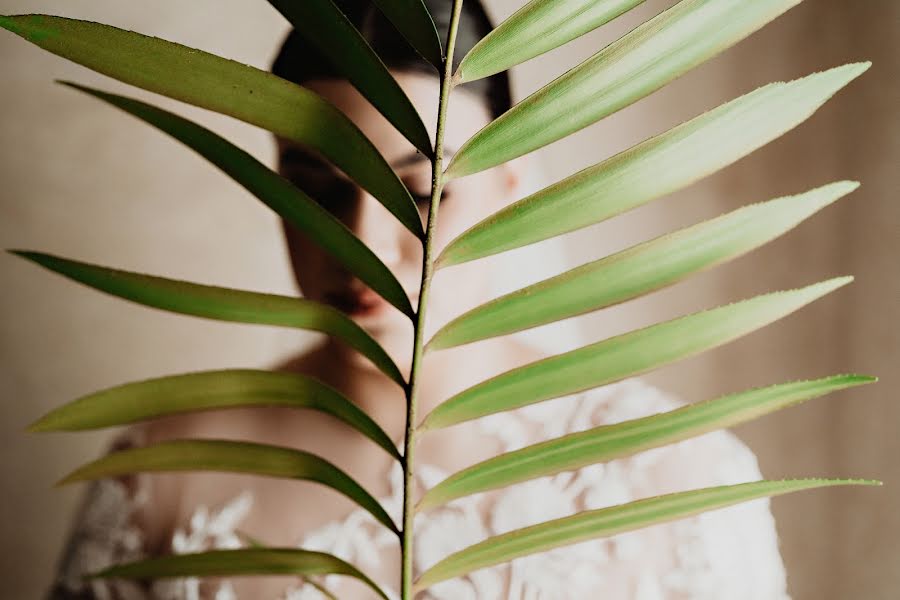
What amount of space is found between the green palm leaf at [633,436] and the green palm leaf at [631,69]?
13 centimetres

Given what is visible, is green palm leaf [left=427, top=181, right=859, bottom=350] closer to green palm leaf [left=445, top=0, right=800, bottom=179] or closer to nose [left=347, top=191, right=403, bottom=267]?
green palm leaf [left=445, top=0, right=800, bottom=179]

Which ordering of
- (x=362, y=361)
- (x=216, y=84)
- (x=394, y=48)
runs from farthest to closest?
1. (x=362, y=361)
2. (x=394, y=48)
3. (x=216, y=84)

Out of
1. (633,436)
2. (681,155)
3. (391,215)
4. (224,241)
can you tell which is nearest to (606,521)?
(633,436)

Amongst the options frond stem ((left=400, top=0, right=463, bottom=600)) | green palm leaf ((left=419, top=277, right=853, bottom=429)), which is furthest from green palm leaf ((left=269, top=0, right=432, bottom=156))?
green palm leaf ((left=419, top=277, right=853, bottom=429))

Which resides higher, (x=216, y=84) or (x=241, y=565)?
(x=216, y=84)

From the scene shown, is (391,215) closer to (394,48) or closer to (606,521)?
(394,48)

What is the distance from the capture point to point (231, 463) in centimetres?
36

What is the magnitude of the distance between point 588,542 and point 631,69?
1.67ft

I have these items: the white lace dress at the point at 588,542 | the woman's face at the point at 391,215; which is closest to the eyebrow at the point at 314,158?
the woman's face at the point at 391,215

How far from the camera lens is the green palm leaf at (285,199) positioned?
312mm

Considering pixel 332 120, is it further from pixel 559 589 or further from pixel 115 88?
pixel 115 88

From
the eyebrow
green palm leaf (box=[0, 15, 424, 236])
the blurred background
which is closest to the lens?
green palm leaf (box=[0, 15, 424, 236])

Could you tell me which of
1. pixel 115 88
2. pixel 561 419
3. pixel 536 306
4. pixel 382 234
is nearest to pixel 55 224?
pixel 115 88

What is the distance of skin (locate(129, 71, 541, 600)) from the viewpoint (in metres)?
0.67
